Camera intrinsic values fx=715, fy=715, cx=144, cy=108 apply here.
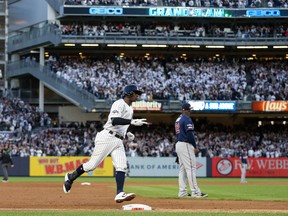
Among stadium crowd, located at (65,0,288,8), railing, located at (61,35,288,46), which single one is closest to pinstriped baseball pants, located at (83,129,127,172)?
railing, located at (61,35,288,46)

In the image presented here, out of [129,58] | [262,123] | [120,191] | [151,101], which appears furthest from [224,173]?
[120,191]

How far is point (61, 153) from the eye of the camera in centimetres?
4531

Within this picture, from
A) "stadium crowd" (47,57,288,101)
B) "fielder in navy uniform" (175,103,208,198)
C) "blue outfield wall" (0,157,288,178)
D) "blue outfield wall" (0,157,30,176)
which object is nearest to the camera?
"fielder in navy uniform" (175,103,208,198)

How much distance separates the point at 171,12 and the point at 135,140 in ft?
35.8

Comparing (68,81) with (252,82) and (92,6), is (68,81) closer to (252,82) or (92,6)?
(92,6)

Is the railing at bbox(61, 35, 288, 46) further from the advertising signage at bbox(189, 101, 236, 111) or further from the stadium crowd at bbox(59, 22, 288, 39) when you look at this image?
the advertising signage at bbox(189, 101, 236, 111)

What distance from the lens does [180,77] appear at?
53.2m

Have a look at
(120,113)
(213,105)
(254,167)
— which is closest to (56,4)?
(213,105)

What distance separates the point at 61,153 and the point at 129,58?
46.8 feet

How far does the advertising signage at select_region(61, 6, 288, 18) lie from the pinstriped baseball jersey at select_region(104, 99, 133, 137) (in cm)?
4004

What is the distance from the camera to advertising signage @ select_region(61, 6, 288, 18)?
53344 mm

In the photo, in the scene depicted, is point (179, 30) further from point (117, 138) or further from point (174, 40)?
point (117, 138)

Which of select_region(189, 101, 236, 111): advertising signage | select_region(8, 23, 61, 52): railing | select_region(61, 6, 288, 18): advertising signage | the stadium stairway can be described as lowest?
select_region(189, 101, 236, 111): advertising signage

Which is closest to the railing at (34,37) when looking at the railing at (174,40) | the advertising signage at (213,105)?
the railing at (174,40)
